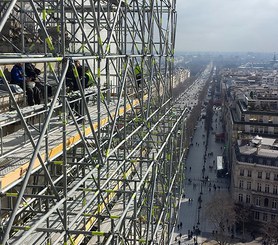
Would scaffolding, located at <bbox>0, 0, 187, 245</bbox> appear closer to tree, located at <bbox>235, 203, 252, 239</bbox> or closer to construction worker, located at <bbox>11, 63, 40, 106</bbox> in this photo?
construction worker, located at <bbox>11, 63, 40, 106</bbox>

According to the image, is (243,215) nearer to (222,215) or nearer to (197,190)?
(222,215)

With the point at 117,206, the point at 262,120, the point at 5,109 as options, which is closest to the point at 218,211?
the point at 262,120

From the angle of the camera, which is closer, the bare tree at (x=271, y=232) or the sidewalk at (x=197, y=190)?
the bare tree at (x=271, y=232)

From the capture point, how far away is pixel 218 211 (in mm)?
24938

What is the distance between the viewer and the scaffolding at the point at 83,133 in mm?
4777

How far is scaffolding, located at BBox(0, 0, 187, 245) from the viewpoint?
478cm

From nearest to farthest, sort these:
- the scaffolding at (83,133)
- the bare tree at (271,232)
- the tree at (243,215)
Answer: the scaffolding at (83,133) → the bare tree at (271,232) → the tree at (243,215)

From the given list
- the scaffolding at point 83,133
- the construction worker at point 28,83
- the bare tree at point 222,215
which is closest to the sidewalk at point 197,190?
the bare tree at point 222,215

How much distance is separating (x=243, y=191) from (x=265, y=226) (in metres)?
3.37

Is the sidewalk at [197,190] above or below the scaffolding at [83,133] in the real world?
below

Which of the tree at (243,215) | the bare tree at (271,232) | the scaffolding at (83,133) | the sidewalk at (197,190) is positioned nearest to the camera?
the scaffolding at (83,133)

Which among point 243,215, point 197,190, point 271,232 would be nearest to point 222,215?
point 243,215

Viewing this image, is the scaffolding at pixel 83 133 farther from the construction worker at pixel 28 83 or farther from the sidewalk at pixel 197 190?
the sidewalk at pixel 197 190

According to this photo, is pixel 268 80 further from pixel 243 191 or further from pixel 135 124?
pixel 135 124
